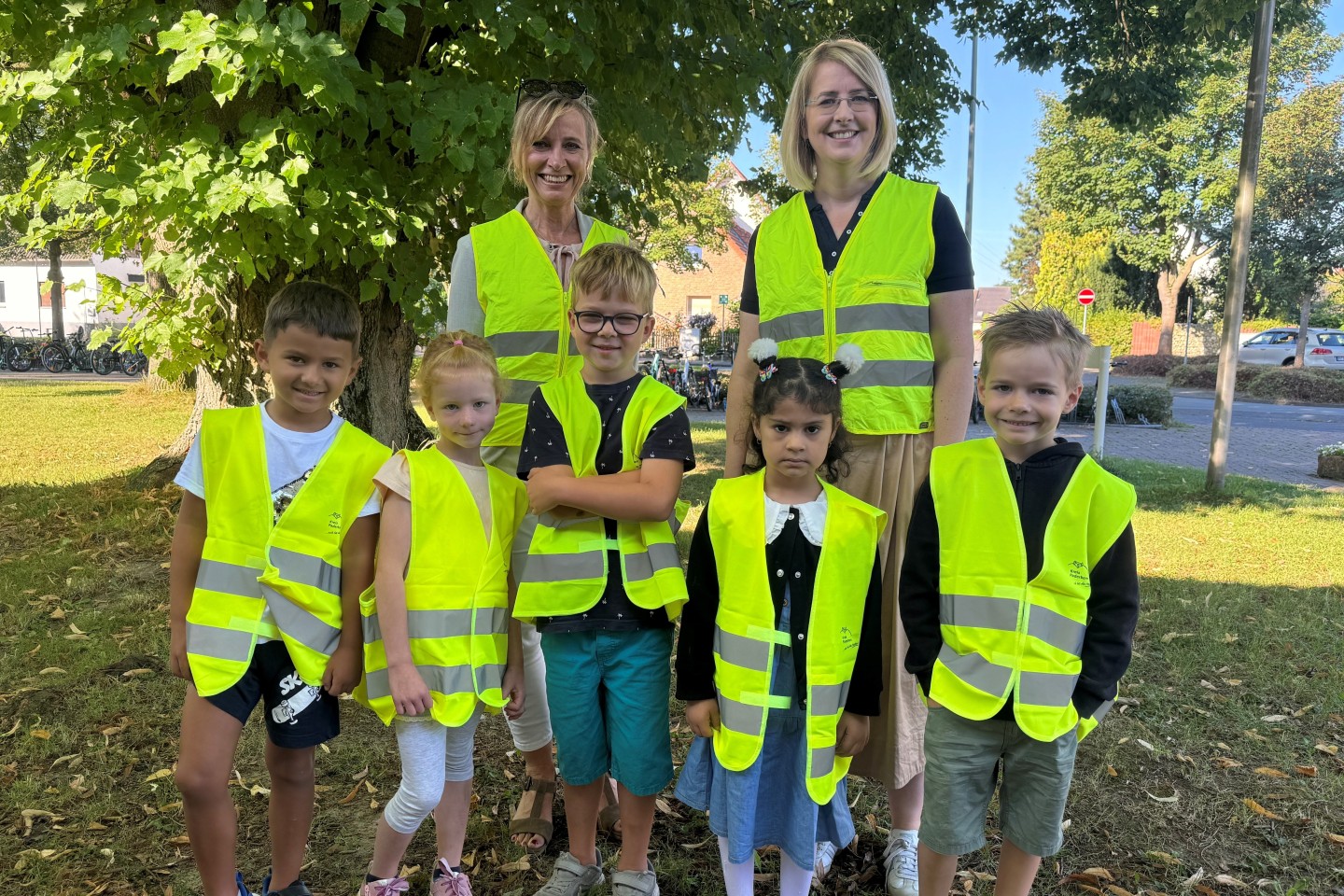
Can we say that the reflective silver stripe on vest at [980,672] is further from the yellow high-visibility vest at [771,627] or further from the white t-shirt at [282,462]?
the white t-shirt at [282,462]

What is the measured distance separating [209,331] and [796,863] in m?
4.61

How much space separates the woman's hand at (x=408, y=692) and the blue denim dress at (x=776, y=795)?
0.72 meters

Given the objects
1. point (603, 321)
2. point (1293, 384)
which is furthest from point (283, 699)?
point (1293, 384)

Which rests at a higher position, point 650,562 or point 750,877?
point 650,562

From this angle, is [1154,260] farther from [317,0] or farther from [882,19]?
[317,0]

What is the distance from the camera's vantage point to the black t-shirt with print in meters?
2.30

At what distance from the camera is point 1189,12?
5.82m

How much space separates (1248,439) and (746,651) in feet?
55.2

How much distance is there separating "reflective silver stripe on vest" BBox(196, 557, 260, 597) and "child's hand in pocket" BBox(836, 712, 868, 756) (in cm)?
152

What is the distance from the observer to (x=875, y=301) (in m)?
2.39

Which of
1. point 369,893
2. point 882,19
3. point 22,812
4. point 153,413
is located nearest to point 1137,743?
A: point 369,893

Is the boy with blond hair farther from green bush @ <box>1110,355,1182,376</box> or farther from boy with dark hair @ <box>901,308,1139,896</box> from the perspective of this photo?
green bush @ <box>1110,355,1182,376</box>

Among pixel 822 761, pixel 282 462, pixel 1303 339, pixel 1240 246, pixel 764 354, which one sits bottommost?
pixel 822 761

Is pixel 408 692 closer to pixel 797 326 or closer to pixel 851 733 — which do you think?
pixel 851 733
